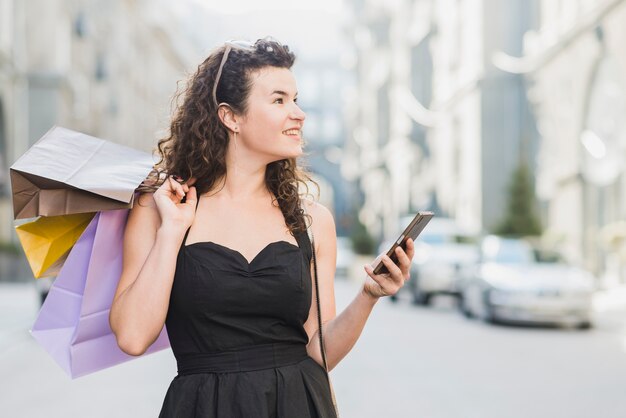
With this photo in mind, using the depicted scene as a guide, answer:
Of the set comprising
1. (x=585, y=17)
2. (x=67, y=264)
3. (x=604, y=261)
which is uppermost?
(x=585, y=17)

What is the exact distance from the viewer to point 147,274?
2934mm

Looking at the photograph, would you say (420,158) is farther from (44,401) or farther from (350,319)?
(350,319)

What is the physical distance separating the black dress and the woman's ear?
1.42ft

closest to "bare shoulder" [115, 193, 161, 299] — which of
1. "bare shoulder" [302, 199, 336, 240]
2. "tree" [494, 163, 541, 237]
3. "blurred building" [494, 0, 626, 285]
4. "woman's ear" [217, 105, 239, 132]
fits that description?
"woman's ear" [217, 105, 239, 132]

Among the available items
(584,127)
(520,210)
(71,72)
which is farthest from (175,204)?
(71,72)

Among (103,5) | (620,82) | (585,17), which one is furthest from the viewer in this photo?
(103,5)

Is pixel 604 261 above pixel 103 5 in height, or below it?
below

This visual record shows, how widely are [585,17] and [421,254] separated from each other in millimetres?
8826

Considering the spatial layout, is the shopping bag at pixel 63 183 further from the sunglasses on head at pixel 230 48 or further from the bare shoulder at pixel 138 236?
the sunglasses on head at pixel 230 48

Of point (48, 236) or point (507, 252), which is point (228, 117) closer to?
point (48, 236)

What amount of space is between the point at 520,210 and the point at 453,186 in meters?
17.3

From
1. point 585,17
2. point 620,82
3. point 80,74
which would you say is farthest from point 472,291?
point 80,74

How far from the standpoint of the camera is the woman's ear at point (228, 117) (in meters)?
3.29

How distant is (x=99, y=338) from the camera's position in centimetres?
316
